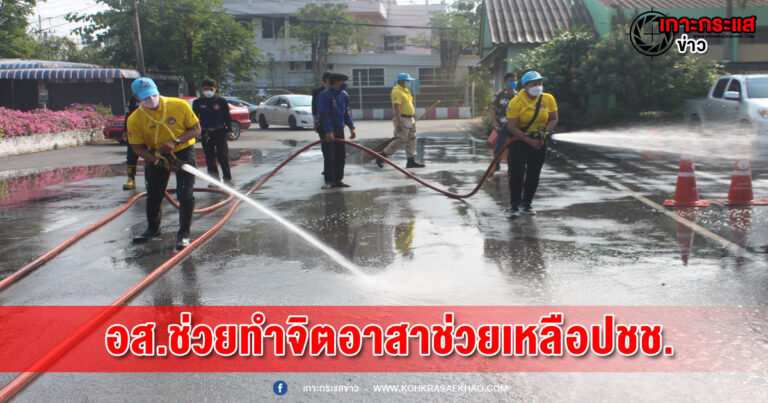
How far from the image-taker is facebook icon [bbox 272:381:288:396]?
11.6 feet

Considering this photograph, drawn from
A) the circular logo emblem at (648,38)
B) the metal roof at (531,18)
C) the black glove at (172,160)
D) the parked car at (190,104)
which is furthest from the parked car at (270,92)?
the black glove at (172,160)

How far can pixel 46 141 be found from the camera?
838 inches

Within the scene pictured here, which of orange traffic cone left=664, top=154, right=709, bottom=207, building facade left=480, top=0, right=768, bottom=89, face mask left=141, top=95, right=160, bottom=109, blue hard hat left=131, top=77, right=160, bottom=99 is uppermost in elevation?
building facade left=480, top=0, right=768, bottom=89

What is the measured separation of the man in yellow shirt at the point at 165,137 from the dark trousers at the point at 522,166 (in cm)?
356

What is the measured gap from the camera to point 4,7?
36094 millimetres

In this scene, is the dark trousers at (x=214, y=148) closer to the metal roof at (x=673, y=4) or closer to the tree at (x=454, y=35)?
the metal roof at (x=673, y=4)

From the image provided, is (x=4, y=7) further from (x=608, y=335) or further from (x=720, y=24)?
(x=608, y=335)

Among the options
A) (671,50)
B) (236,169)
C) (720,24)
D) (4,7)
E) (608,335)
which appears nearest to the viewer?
(608,335)

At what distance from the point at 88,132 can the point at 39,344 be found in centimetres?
2144

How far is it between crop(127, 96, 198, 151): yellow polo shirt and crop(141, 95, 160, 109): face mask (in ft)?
0.36

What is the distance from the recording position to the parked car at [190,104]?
22484 millimetres

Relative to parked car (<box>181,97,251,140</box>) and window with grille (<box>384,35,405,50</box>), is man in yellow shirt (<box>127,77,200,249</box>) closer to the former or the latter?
parked car (<box>181,97,251,140</box>)

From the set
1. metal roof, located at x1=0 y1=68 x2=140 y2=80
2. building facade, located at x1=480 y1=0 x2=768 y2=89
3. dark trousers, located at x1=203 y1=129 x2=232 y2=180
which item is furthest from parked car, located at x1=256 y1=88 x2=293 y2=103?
dark trousers, located at x1=203 y1=129 x2=232 y2=180

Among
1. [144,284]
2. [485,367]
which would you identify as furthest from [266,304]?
[485,367]
